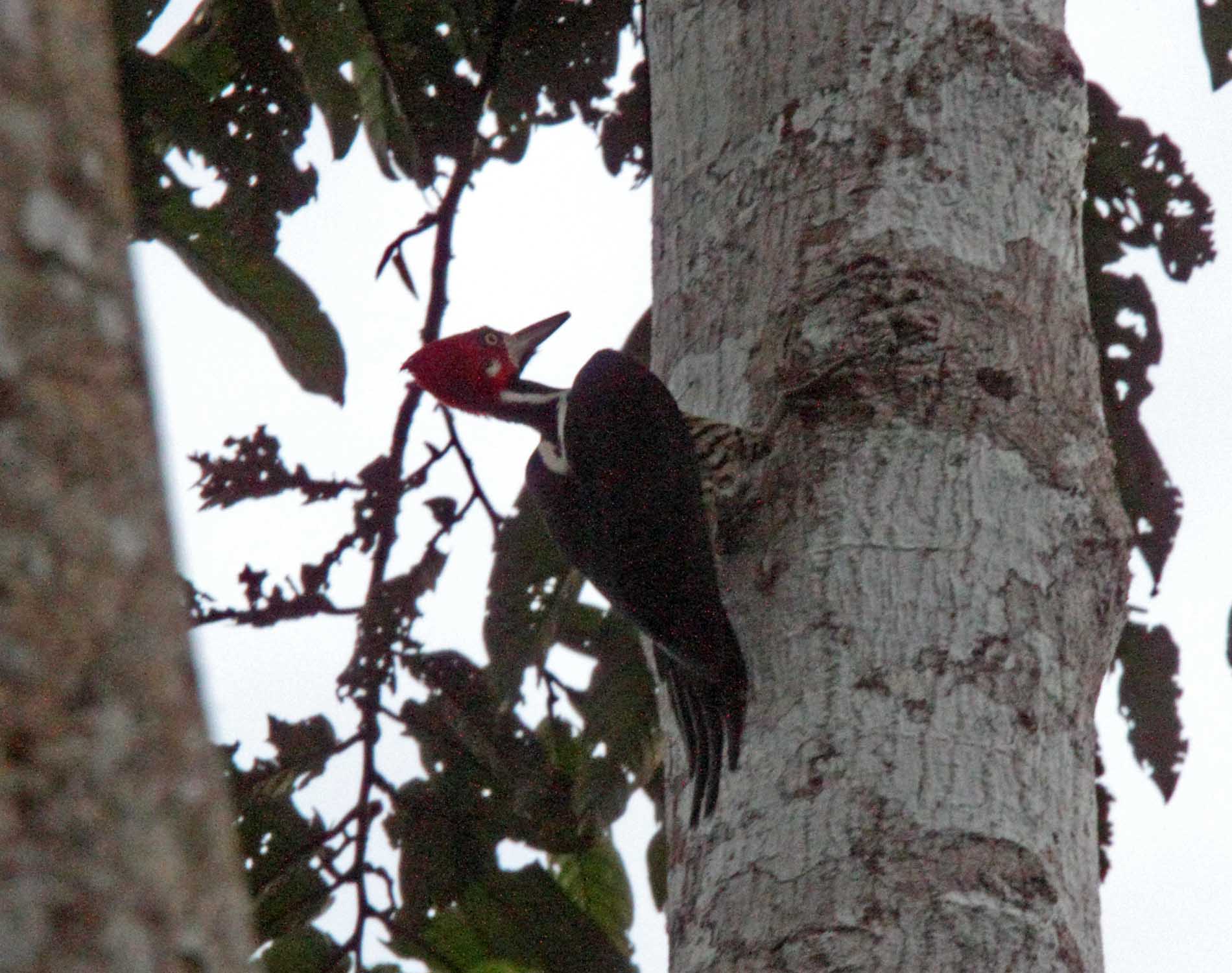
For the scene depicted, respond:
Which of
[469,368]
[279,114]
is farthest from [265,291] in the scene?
[469,368]

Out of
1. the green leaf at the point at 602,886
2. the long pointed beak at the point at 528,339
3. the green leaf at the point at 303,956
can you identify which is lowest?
the green leaf at the point at 303,956

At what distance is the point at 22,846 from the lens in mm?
490

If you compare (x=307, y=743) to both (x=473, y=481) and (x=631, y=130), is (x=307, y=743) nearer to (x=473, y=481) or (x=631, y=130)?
(x=473, y=481)

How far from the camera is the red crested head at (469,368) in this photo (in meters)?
3.92

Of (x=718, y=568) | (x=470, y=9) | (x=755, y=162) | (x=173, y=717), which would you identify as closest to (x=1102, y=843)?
(x=718, y=568)

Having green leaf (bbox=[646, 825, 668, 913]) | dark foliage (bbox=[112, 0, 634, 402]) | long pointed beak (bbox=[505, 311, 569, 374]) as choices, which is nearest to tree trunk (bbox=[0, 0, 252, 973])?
dark foliage (bbox=[112, 0, 634, 402])

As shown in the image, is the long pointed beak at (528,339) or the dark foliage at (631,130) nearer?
the dark foliage at (631,130)

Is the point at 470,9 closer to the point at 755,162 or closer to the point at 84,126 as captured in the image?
the point at 755,162

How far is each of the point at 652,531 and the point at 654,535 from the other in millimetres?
13

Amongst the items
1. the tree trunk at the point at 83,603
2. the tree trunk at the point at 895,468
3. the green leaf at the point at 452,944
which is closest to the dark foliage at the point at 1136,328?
the tree trunk at the point at 895,468

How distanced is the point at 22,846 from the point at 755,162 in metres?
2.05

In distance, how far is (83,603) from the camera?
0.52 metres

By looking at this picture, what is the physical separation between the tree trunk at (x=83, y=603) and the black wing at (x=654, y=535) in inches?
59.4

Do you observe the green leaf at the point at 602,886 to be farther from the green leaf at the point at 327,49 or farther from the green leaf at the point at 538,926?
the green leaf at the point at 327,49
